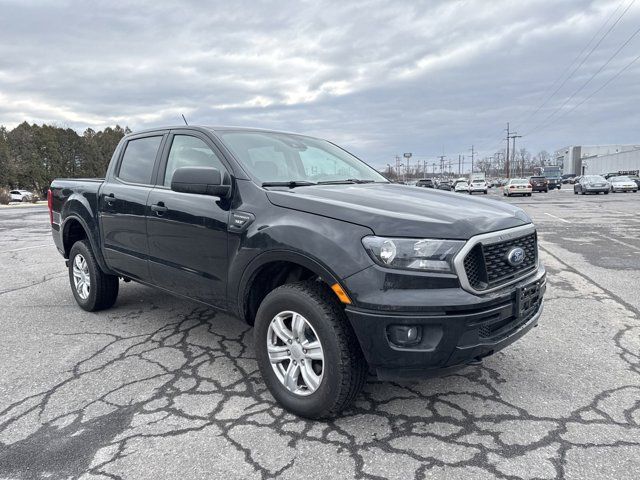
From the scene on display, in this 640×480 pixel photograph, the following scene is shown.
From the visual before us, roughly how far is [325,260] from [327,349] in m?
0.49

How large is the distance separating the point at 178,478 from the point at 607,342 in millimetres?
3527

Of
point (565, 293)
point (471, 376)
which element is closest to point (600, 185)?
point (565, 293)

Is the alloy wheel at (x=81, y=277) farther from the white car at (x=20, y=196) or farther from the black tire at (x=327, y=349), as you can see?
the white car at (x=20, y=196)

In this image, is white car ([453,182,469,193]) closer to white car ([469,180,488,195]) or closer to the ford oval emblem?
white car ([469,180,488,195])

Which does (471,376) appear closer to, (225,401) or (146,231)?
(225,401)

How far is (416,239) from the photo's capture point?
2.51 metres

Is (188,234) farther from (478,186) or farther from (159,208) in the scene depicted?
(478,186)

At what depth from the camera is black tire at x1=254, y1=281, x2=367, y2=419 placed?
2.61 m

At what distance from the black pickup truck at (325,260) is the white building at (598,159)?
271 ft

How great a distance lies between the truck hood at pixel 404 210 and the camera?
2549 millimetres

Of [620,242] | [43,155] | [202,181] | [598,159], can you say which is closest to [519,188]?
[620,242]

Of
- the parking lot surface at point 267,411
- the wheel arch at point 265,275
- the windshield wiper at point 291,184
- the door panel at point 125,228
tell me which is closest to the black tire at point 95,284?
the parking lot surface at point 267,411

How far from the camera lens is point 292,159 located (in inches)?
151

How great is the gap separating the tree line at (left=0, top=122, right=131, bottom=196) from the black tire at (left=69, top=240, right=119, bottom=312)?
60.7 m
